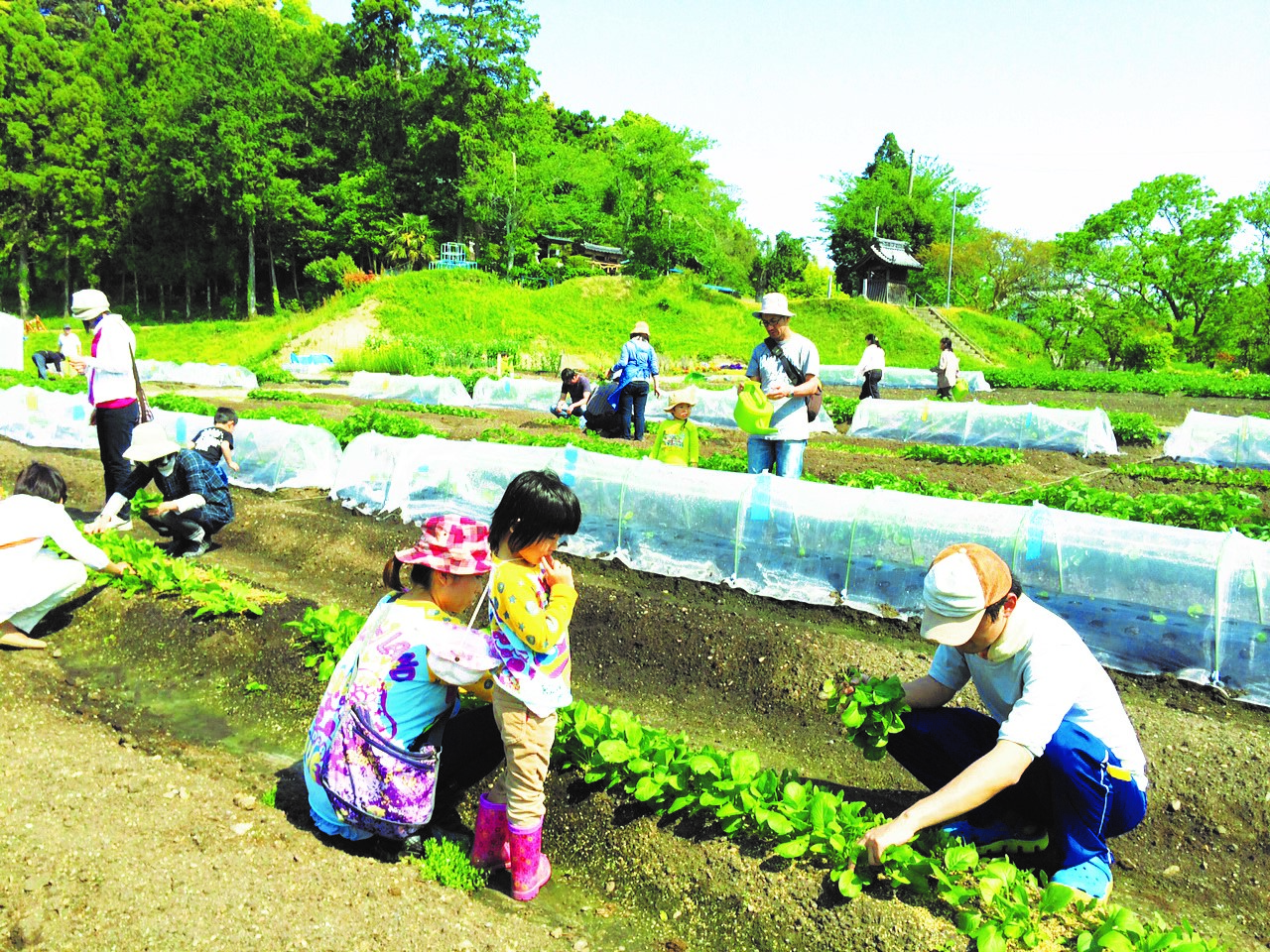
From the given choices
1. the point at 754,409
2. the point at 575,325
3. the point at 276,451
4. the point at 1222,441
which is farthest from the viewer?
the point at 575,325

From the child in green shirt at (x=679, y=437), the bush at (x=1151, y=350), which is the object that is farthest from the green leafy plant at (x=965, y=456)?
the bush at (x=1151, y=350)

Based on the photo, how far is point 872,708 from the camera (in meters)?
2.93

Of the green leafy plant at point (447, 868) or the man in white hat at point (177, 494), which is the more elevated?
the man in white hat at point (177, 494)

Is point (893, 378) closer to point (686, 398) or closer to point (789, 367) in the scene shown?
point (686, 398)

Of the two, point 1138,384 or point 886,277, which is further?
point 886,277

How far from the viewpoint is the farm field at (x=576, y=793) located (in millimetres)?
2533

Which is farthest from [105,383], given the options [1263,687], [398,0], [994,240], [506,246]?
[994,240]

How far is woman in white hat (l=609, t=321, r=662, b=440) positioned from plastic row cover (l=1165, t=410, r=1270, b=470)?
8.12 meters

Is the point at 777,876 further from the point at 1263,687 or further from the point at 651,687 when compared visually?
the point at 1263,687

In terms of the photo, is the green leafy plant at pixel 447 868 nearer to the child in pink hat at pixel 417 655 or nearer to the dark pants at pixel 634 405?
the child in pink hat at pixel 417 655

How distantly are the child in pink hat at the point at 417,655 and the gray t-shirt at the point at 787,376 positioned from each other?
3737 millimetres

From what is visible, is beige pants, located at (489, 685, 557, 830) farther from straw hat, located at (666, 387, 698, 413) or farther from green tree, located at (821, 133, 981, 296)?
green tree, located at (821, 133, 981, 296)

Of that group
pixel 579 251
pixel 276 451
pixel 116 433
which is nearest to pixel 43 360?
pixel 276 451

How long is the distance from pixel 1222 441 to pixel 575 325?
27.5m
